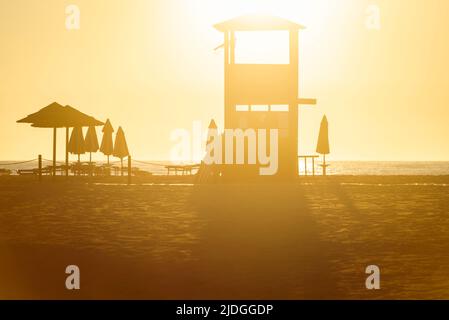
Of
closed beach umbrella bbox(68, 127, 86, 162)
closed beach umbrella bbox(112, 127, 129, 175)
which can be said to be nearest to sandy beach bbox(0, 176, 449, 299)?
closed beach umbrella bbox(68, 127, 86, 162)

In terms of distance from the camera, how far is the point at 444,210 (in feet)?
61.1

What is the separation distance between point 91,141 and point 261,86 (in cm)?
1387

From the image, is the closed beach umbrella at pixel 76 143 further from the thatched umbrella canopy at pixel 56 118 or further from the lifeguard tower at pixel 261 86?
the lifeguard tower at pixel 261 86

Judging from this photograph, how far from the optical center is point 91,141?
137 feet

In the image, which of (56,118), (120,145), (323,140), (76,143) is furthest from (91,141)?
(323,140)

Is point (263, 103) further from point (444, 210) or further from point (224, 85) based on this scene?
point (444, 210)

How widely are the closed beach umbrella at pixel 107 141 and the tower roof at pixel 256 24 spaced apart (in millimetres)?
13556

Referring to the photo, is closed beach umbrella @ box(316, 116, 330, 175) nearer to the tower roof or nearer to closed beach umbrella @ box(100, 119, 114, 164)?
the tower roof

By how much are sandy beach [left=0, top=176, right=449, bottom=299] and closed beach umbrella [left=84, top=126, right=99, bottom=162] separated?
64.9 feet

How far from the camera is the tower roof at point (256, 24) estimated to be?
31.0m

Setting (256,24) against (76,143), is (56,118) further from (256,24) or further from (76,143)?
(256,24)

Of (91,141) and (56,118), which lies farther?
(91,141)
